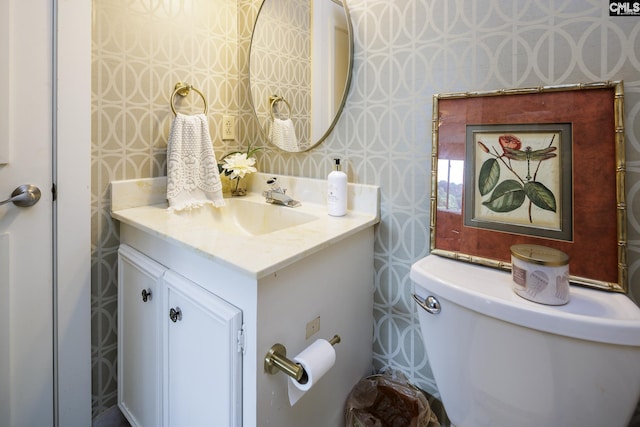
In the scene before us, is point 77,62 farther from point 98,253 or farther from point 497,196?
point 497,196

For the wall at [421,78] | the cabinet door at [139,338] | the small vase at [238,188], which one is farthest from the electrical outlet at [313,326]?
the small vase at [238,188]

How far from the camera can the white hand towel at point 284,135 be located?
53.1 inches

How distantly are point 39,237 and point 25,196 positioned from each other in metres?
0.14

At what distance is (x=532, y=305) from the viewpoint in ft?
2.19

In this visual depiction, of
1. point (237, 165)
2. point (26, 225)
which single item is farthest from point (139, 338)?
point (237, 165)

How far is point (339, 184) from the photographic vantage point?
112cm

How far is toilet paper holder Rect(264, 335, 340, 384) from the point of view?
27.6 inches

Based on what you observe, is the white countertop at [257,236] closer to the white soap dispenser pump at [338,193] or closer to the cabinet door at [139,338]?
the white soap dispenser pump at [338,193]

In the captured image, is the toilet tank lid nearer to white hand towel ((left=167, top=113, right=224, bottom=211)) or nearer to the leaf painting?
the leaf painting

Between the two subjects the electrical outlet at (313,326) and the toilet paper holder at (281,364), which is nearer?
the toilet paper holder at (281,364)

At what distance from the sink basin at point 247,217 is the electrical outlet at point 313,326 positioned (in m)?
0.41

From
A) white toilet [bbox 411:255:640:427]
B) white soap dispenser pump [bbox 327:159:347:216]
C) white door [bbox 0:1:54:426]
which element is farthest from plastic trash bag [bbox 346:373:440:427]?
white door [bbox 0:1:54:426]

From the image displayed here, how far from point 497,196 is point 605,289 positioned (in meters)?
0.31

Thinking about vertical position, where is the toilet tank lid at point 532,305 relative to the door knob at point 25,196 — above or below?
below
